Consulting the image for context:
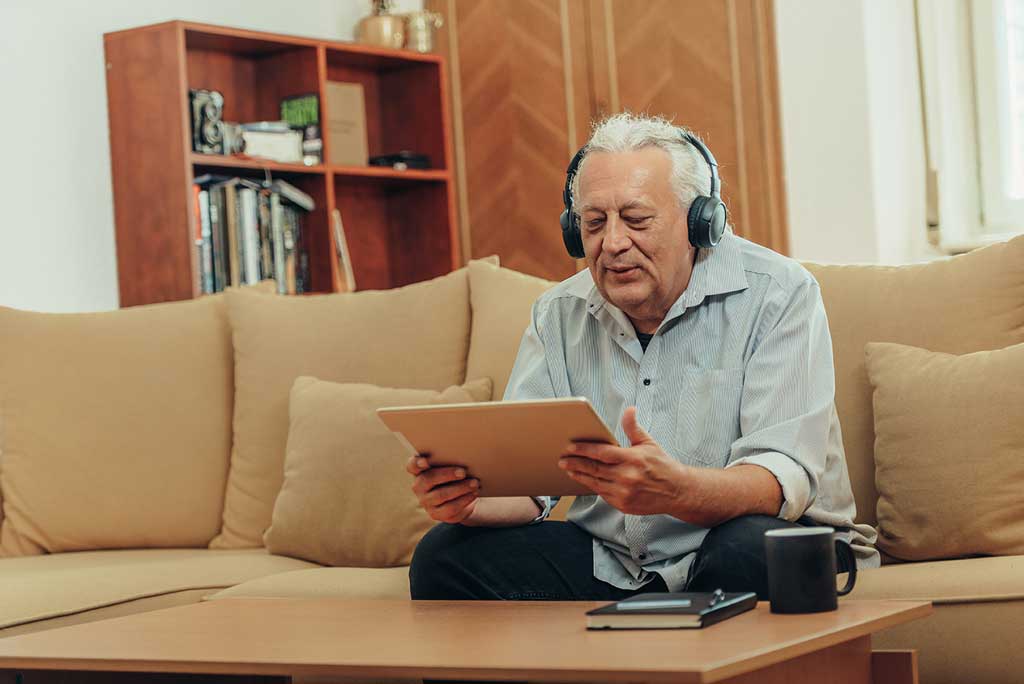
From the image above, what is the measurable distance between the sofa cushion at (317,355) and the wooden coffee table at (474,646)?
892 mm

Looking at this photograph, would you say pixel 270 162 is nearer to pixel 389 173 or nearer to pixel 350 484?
pixel 389 173

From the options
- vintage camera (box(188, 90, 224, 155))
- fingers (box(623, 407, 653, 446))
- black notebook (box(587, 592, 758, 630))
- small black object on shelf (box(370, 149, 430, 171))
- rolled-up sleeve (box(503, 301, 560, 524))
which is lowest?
black notebook (box(587, 592, 758, 630))

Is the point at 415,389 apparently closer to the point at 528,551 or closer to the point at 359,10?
the point at 528,551

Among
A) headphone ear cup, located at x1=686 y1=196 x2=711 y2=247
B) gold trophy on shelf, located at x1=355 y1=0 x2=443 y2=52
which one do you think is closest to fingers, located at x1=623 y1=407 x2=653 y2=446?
headphone ear cup, located at x1=686 y1=196 x2=711 y2=247

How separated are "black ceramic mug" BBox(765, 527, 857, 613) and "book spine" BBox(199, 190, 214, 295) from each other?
98.2 inches

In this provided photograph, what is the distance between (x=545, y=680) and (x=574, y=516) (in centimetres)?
78

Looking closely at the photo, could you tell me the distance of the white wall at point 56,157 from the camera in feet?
11.7

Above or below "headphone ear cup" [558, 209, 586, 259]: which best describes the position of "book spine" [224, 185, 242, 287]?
above

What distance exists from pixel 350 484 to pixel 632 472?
94 centimetres

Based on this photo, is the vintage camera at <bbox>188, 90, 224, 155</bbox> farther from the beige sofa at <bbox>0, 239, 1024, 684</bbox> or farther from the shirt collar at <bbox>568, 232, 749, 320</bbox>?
the shirt collar at <bbox>568, 232, 749, 320</bbox>

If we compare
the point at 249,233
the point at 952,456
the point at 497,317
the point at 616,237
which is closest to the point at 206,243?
the point at 249,233

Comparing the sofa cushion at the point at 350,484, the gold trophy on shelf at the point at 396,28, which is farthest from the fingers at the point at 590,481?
the gold trophy on shelf at the point at 396,28

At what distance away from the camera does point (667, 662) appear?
46.0 inches

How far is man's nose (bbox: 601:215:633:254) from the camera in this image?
1919 millimetres
